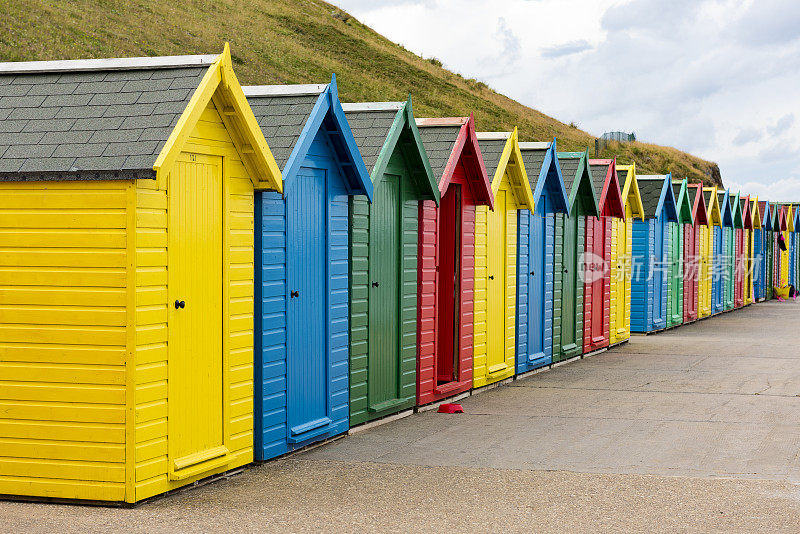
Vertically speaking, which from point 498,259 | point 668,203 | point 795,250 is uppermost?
point 668,203

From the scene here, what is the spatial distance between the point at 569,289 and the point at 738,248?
1865 centimetres

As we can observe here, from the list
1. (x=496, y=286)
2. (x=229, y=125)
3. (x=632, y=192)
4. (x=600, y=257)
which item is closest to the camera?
(x=229, y=125)

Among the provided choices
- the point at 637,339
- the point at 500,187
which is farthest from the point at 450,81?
the point at 500,187

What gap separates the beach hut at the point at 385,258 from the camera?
10367 mm

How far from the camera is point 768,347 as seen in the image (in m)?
20.2

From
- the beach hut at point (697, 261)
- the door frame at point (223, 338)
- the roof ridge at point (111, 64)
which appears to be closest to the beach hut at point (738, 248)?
the beach hut at point (697, 261)

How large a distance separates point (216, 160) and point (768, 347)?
1495 centimetres

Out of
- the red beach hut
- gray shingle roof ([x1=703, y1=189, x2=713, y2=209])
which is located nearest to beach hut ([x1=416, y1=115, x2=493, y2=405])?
the red beach hut

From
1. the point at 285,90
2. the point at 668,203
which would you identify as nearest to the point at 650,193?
the point at 668,203

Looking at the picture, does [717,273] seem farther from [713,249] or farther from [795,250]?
[795,250]

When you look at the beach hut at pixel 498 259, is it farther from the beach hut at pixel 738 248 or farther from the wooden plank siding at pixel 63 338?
the beach hut at pixel 738 248

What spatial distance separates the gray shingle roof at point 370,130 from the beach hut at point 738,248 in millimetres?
24588

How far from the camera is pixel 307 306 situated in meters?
9.35

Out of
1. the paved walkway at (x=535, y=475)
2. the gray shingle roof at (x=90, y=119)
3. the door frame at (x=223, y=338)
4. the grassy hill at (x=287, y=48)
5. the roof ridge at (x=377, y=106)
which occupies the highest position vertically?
the grassy hill at (x=287, y=48)
